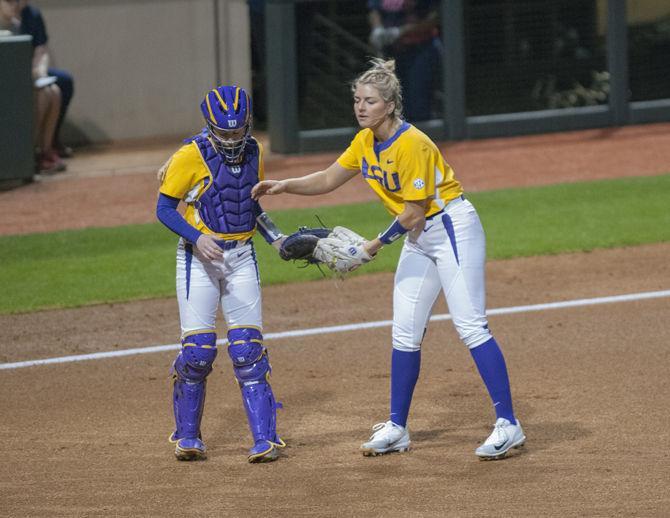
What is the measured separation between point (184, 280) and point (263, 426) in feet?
2.77

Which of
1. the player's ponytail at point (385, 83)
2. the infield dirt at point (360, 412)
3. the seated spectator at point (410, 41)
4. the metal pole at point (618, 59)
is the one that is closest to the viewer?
the infield dirt at point (360, 412)

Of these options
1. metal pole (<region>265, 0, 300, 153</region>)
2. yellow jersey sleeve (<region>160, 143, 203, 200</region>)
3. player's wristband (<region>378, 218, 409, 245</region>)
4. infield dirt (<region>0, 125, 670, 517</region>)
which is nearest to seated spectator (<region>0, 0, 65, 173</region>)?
metal pole (<region>265, 0, 300, 153</region>)

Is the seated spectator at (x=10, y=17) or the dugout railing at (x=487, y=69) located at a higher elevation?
the seated spectator at (x=10, y=17)

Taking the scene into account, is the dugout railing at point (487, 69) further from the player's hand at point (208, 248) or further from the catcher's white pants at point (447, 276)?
the player's hand at point (208, 248)

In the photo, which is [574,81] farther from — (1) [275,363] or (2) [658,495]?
(2) [658,495]

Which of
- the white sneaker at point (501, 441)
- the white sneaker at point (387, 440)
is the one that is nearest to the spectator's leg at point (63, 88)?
the white sneaker at point (387, 440)

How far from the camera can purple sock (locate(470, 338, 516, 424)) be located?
6.13m

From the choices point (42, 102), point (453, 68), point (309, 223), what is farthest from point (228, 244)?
point (453, 68)

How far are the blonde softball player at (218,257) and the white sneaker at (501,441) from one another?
105 centimetres

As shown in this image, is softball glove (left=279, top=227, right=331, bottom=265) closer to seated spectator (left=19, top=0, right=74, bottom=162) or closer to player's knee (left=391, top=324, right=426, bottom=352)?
player's knee (left=391, top=324, right=426, bottom=352)

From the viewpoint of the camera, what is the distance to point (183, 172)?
20.0 feet

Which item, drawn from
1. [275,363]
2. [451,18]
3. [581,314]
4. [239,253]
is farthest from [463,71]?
[239,253]

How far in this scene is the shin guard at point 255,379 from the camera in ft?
20.4

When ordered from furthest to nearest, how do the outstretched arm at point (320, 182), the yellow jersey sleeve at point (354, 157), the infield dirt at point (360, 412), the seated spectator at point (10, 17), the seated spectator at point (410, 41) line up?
the seated spectator at point (410, 41) → the seated spectator at point (10, 17) → the outstretched arm at point (320, 182) → the yellow jersey sleeve at point (354, 157) → the infield dirt at point (360, 412)
